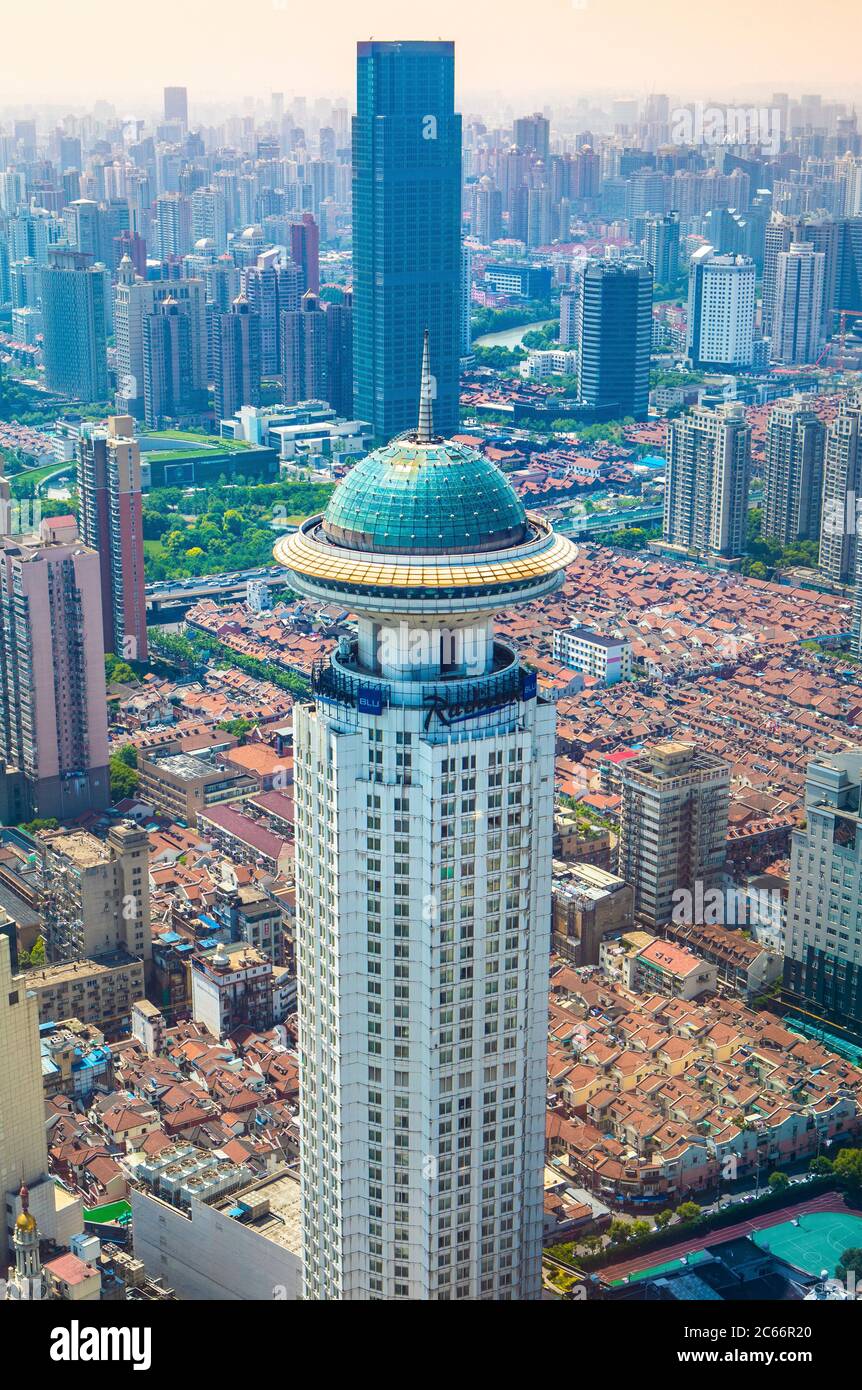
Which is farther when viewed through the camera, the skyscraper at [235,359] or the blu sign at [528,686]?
the skyscraper at [235,359]

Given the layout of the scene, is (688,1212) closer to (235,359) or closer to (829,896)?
(829,896)

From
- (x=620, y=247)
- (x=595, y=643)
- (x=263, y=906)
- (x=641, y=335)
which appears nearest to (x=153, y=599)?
(x=595, y=643)

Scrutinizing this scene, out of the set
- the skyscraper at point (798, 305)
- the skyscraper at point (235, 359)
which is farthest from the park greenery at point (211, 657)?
the skyscraper at point (798, 305)

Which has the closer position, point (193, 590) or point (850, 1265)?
point (850, 1265)

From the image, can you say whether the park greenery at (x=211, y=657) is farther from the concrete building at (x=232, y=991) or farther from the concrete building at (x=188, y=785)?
the concrete building at (x=232, y=991)

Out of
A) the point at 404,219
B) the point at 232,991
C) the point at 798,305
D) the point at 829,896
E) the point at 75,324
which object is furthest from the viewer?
the point at 798,305

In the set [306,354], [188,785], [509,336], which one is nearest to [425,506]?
[188,785]
